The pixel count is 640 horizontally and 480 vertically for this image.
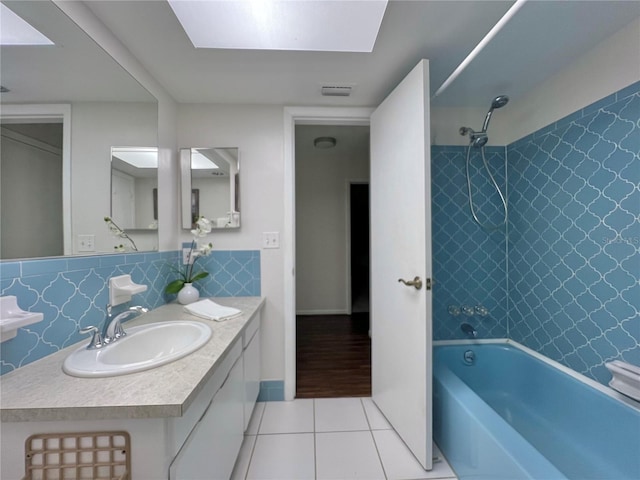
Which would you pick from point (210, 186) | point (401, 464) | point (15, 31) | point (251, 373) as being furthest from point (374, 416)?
point (15, 31)

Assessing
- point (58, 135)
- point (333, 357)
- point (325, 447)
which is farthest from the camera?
point (333, 357)

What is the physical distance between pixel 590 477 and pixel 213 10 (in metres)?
2.62

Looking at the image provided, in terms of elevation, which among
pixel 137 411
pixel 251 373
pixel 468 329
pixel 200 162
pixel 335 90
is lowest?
pixel 251 373

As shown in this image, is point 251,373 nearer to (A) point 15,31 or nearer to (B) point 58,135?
(B) point 58,135

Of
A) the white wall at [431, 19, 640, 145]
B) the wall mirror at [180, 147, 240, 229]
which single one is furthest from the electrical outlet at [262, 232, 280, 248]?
the white wall at [431, 19, 640, 145]

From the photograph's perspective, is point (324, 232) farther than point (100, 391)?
Yes

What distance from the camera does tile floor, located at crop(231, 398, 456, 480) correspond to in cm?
116

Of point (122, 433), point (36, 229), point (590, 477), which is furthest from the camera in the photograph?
point (590, 477)

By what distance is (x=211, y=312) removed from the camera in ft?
4.18

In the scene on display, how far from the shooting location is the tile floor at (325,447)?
1164 mm

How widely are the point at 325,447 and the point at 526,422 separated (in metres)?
1.22

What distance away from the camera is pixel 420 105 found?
114cm

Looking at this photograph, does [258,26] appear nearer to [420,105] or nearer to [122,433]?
[420,105]

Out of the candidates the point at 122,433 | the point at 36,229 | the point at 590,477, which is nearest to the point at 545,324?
the point at 590,477
